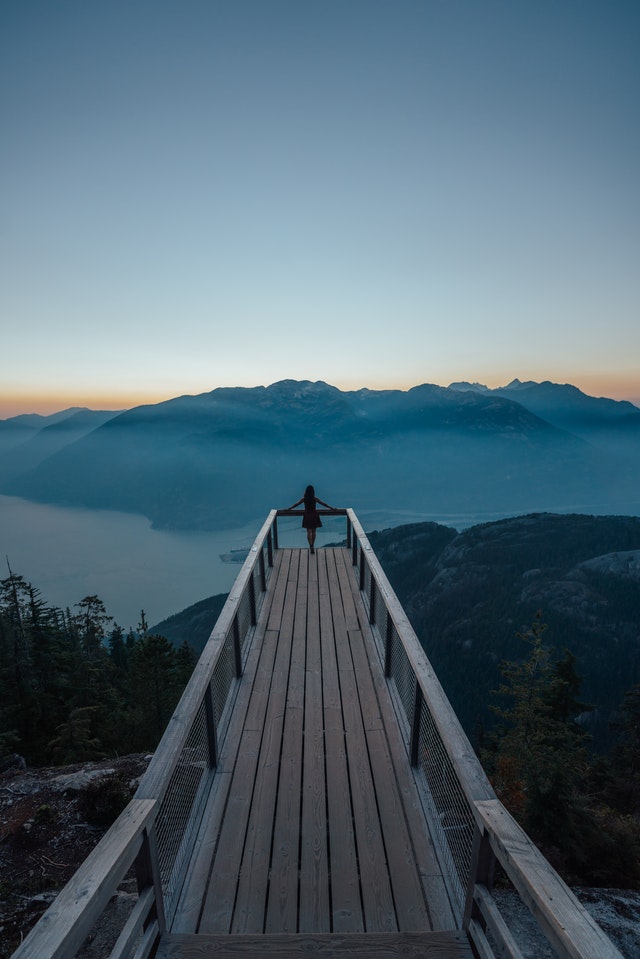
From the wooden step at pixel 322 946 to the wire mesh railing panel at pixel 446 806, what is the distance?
29cm

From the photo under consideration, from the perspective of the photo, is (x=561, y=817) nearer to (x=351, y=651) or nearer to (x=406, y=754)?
(x=351, y=651)

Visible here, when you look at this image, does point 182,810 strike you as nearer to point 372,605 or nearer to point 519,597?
point 372,605

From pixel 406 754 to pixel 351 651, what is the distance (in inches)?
74.3

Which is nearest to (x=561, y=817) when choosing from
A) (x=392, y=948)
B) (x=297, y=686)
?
(x=297, y=686)

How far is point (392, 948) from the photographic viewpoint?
223 centimetres

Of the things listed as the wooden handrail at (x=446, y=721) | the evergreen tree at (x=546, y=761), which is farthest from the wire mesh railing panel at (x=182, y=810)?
the evergreen tree at (x=546, y=761)

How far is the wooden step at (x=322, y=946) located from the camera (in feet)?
7.22

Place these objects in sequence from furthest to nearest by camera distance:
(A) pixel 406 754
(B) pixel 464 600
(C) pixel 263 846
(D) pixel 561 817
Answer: (B) pixel 464 600 < (D) pixel 561 817 < (A) pixel 406 754 < (C) pixel 263 846

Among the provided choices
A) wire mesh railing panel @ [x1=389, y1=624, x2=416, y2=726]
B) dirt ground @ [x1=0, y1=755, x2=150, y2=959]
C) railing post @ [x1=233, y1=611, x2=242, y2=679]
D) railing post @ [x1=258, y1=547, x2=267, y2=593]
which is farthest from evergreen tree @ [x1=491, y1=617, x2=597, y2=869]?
dirt ground @ [x1=0, y1=755, x2=150, y2=959]

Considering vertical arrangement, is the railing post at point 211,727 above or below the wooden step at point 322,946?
above

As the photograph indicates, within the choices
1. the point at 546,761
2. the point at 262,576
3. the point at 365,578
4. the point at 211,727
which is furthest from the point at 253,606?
the point at 546,761

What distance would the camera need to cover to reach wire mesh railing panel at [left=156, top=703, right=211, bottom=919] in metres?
2.47

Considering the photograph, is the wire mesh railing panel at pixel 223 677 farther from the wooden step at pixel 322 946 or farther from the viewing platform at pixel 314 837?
the wooden step at pixel 322 946

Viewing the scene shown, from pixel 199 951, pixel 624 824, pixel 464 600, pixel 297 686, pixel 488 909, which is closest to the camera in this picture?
pixel 488 909
